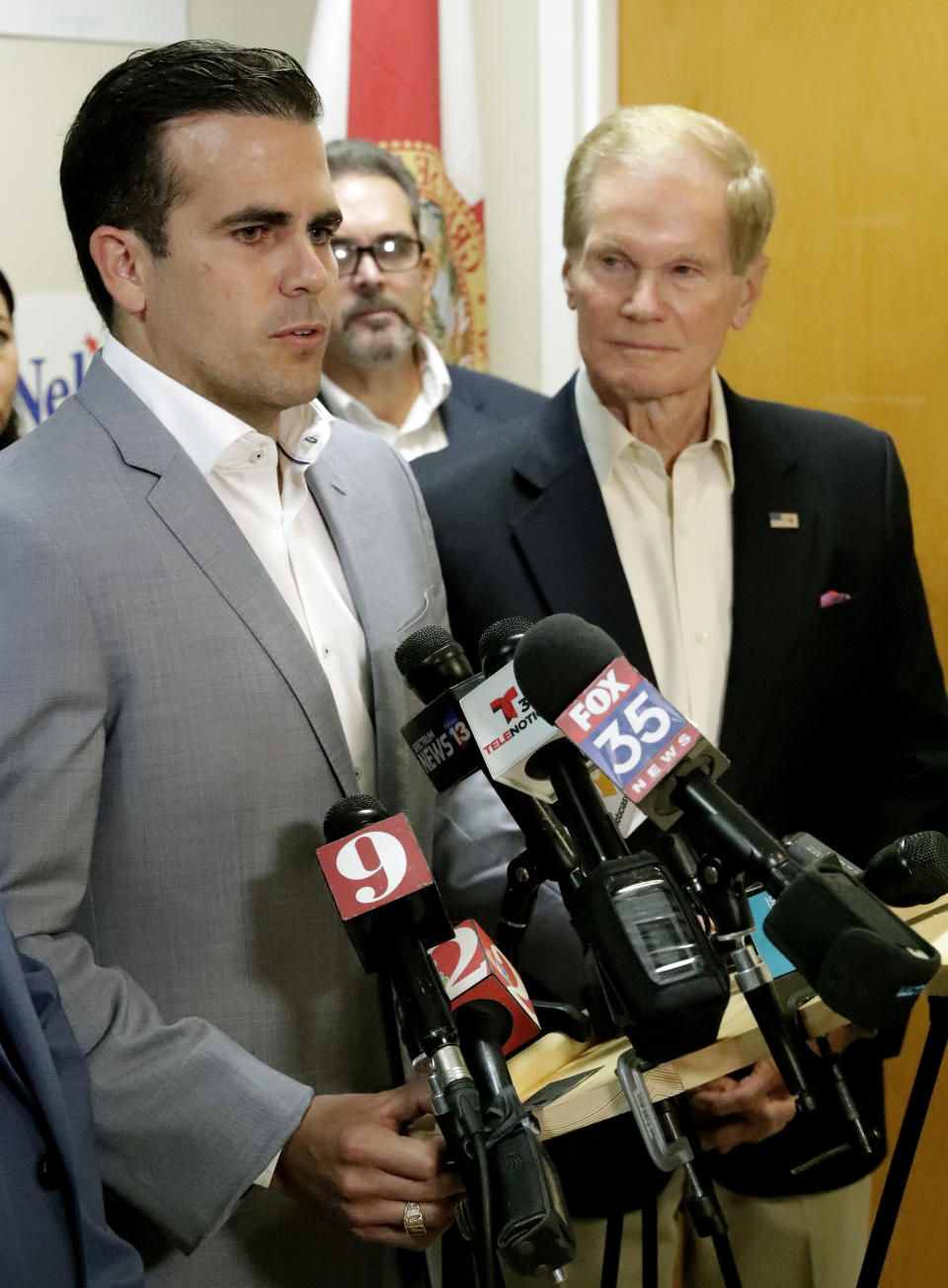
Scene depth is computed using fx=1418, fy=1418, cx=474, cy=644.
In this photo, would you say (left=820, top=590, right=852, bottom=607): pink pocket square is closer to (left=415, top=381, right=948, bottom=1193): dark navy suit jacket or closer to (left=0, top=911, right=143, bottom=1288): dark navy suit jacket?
(left=415, top=381, right=948, bottom=1193): dark navy suit jacket

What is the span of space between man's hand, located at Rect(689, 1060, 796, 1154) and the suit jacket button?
2.10 ft

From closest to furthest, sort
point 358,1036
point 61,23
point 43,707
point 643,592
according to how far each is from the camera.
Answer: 1. point 43,707
2. point 358,1036
3. point 643,592
4. point 61,23

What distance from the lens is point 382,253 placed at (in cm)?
276

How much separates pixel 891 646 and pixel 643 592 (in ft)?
1.07

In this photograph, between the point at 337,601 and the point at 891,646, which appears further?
the point at 891,646

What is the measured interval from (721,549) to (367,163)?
4.42 feet

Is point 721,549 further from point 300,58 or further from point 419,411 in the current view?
point 300,58

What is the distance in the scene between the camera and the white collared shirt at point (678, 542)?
1.73m

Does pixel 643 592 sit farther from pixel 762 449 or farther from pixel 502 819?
pixel 502 819

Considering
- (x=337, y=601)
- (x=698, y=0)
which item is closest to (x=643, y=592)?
(x=337, y=601)

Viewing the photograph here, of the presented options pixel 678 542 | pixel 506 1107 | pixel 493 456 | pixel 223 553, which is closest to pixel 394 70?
pixel 493 456

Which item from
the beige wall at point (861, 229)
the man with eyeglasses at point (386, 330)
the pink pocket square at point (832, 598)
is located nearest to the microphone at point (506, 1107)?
the pink pocket square at point (832, 598)

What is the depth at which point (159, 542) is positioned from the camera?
1246 mm

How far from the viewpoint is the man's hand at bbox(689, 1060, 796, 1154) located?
4.59 feet
